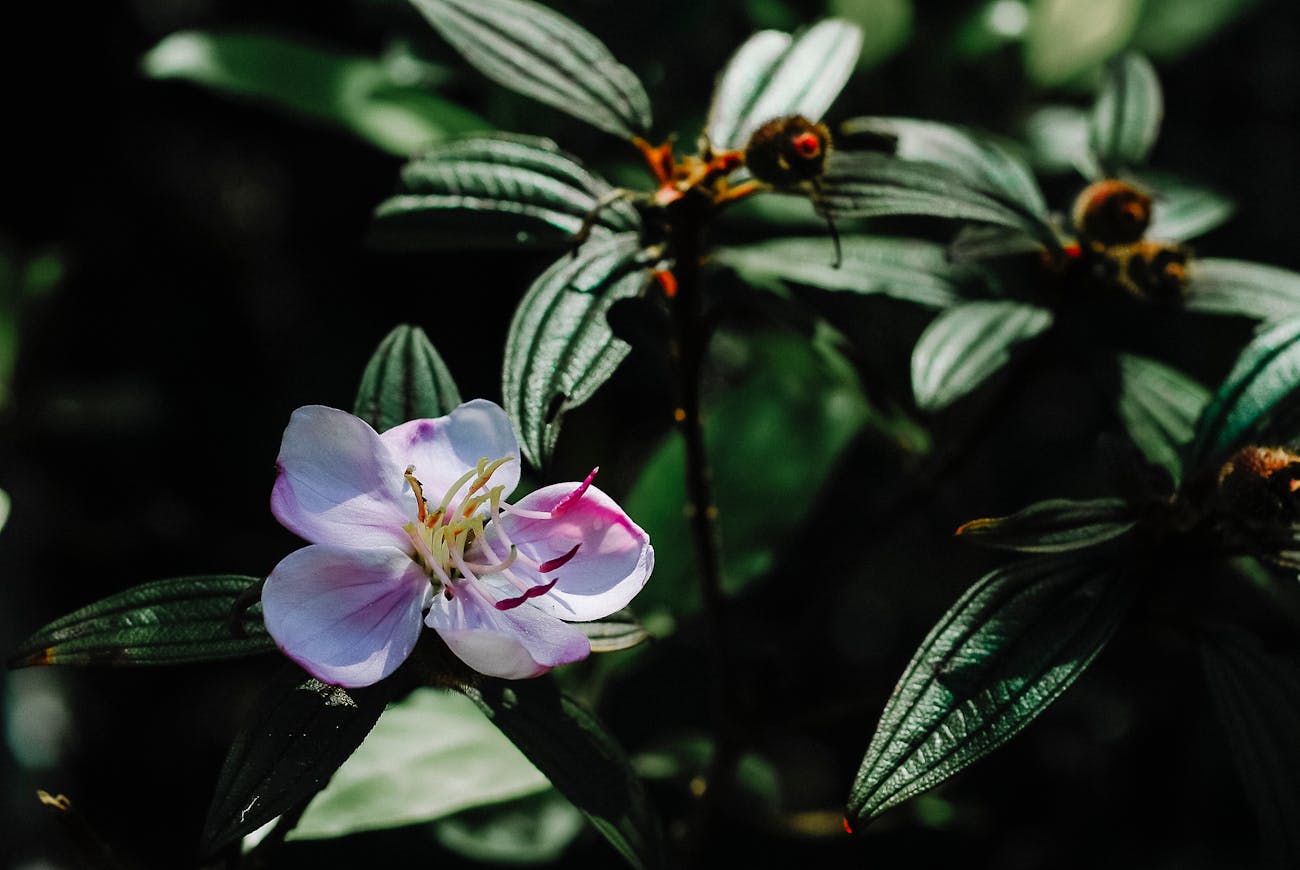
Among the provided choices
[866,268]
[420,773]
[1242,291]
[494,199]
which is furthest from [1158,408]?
[420,773]

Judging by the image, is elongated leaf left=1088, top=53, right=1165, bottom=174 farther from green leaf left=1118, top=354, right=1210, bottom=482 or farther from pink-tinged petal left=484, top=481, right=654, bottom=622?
pink-tinged petal left=484, top=481, right=654, bottom=622

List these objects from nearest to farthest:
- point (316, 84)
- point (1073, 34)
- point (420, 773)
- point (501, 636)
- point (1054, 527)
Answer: point (501, 636) < point (1054, 527) < point (420, 773) < point (316, 84) < point (1073, 34)

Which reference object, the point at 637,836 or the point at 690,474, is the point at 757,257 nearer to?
the point at 690,474

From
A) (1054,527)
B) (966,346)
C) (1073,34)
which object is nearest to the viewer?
(1054,527)

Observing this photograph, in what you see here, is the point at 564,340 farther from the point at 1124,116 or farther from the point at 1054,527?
the point at 1124,116

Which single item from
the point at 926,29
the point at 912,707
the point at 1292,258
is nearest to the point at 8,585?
the point at 912,707

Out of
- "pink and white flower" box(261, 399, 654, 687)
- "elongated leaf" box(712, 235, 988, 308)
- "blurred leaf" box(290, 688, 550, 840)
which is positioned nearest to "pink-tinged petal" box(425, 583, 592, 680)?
"pink and white flower" box(261, 399, 654, 687)
